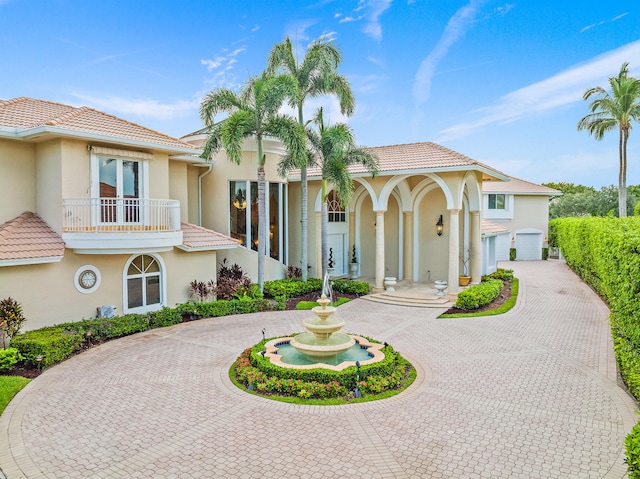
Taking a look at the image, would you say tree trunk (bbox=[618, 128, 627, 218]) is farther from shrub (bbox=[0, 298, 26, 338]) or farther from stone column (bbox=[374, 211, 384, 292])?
shrub (bbox=[0, 298, 26, 338])

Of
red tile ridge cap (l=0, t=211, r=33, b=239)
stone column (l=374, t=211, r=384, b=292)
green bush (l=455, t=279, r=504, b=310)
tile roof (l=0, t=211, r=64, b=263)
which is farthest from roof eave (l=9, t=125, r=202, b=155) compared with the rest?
green bush (l=455, t=279, r=504, b=310)

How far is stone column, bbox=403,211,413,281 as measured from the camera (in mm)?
21547

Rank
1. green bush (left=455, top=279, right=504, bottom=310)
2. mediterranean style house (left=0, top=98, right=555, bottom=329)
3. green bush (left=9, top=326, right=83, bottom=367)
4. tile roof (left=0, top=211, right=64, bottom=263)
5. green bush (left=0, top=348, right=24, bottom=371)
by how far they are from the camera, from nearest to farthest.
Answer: green bush (left=0, top=348, right=24, bottom=371) → green bush (left=9, top=326, right=83, bottom=367) → tile roof (left=0, top=211, right=64, bottom=263) → mediterranean style house (left=0, top=98, right=555, bottom=329) → green bush (left=455, top=279, right=504, bottom=310)

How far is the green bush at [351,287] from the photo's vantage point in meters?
19.2

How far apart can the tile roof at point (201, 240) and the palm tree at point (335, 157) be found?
4025 mm

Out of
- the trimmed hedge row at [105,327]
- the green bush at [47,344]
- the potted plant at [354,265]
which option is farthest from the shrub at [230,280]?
the potted plant at [354,265]

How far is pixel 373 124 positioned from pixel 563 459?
2251 centimetres

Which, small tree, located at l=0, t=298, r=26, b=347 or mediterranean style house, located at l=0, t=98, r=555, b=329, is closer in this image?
small tree, located at l=0, t=298, r=26, b=347

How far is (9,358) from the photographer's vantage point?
966 centimetres

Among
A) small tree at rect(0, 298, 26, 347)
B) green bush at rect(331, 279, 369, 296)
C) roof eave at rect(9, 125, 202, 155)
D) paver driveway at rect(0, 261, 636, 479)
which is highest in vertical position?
roof eave at rect(9, 125, 202, 155)

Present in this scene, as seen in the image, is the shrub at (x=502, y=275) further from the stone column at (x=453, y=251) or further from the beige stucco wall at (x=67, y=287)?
the beige stucco wall at (x=67, y=287)

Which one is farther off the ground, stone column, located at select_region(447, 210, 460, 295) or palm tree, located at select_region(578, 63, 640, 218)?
palm tree, located at select_region(578, 63, 640, 218)

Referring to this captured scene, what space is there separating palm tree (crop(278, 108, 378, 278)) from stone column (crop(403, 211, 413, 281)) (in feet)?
14.1

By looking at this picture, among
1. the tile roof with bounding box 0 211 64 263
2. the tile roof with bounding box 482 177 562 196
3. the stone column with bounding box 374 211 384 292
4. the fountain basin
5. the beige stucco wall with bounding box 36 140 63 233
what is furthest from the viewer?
the tile roof with bounding box 482 177 562 196
